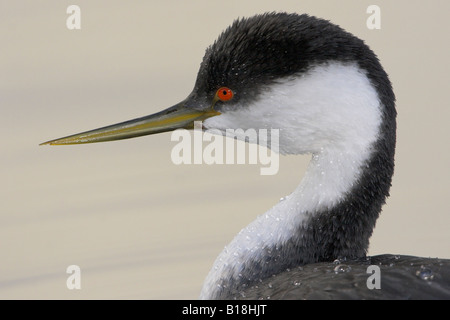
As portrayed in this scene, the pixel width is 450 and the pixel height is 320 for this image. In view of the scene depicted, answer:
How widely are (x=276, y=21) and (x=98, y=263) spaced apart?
9.19ft

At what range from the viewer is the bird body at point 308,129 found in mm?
4879

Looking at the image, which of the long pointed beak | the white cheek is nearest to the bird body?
the white cheek

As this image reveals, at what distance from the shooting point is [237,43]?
5.08 metres

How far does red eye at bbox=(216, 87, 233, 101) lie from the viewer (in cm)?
521

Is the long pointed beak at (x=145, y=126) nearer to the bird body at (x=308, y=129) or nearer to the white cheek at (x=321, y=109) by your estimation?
the bird body at (x=308, y=129)

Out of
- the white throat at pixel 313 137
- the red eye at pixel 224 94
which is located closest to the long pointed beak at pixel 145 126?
the red eye at pixel 224 94

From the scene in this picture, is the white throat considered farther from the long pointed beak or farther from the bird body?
the long pointed beak

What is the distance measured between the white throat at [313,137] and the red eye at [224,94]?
70 mm

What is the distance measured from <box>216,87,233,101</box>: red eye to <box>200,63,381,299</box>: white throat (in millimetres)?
70

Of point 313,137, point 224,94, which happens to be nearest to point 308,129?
point 313,137

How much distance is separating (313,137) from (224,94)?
54 cm

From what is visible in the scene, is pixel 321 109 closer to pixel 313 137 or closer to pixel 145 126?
pixel 313 137

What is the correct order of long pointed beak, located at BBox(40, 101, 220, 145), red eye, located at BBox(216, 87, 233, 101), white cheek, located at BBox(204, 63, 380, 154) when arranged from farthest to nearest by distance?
1. long pointed beak, located at BBox(40, 101, 220, 145)
2. red eye, located at BBox(216, 87, 233, 101)
3. white cheek, located at BBox(204, 63, 380, 154)
